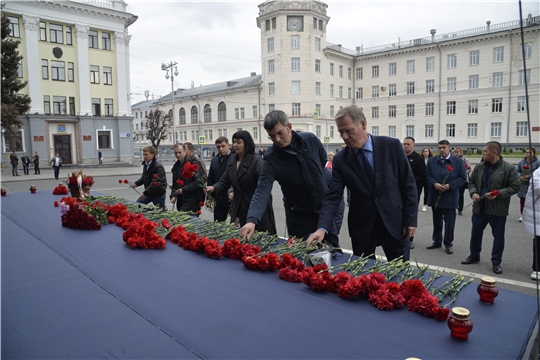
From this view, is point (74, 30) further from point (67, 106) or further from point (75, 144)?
point (75, 144)

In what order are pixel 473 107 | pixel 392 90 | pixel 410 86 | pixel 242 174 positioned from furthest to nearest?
pixel 392 90, pixel 410 86, pixel 473 107, pixel 242 174

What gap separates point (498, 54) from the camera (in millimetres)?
42094

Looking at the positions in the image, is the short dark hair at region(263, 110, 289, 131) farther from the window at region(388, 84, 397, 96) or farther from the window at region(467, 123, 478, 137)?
the window at region(388, 84, 397, 96)

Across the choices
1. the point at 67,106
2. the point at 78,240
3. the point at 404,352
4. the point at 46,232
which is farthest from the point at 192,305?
the point at 67,106

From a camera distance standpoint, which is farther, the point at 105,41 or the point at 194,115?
the point at 194,115

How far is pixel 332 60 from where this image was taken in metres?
50.4

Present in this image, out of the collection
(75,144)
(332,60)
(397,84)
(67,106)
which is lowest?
(75,144)

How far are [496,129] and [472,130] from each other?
2461mm

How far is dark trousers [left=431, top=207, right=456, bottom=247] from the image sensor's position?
6.25 m

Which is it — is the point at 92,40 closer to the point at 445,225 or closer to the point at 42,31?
the point at 42,31

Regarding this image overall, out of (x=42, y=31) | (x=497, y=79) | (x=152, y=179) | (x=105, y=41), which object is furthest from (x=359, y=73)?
(x=152, y=179)

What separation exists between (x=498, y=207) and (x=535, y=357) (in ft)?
14.2

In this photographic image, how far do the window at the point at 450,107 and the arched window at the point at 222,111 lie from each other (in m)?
29.5

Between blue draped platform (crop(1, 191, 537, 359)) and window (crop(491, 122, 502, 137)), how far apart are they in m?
47.2
